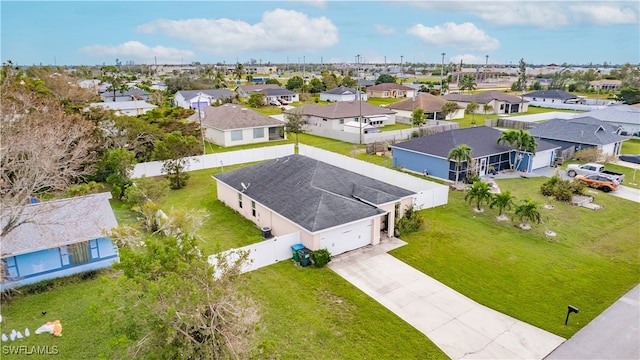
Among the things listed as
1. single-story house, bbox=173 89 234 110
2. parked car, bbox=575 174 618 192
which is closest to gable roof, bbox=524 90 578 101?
parked car, bbox=575 174 618 192

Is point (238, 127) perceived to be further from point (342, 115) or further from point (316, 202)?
point (316, 202)

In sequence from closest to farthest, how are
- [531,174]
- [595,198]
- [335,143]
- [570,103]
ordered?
[595,198] < [531,174] < [335,143] < [570,103]

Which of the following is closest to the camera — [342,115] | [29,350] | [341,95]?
[29,350]

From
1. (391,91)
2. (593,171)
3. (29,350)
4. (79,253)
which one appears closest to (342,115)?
(593,171)

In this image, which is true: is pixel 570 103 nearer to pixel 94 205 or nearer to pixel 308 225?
pixel 308 225

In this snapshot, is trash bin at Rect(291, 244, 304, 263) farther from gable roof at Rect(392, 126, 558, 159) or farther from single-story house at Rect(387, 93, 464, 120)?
single-story house at Rect(387, 93, 464, 120)

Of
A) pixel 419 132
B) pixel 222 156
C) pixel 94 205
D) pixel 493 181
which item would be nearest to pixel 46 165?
pixel 94 205
